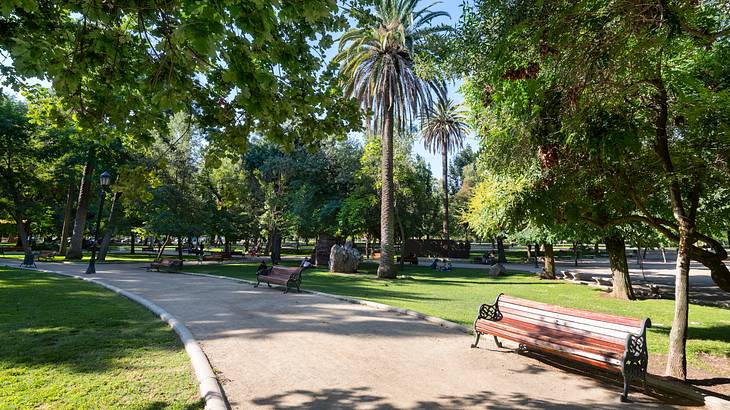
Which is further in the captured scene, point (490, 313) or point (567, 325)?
point (490, 313)

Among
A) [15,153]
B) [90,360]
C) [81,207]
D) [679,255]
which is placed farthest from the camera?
[81,207]

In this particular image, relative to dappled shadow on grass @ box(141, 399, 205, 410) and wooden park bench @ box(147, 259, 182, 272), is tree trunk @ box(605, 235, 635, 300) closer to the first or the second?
dappled shadow on grass @ box(141, 399, 205, 410)

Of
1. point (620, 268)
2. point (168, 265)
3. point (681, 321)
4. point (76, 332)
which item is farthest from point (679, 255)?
point (168, 265)

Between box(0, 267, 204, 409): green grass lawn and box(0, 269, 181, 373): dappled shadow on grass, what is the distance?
13mm

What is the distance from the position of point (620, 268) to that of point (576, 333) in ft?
41.0

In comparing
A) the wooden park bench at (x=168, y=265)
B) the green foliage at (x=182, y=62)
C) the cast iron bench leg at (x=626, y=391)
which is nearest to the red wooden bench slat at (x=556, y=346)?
the cast iron bench leg at (x=626, y=391)

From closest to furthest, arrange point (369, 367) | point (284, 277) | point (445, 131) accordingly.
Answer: point (369, 367), point (284, 277), point (445, 131)

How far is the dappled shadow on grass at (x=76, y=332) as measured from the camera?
588 centimetres

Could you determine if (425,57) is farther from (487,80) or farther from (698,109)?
(698,109)

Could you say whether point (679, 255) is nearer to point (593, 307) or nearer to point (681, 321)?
point (681, 321)

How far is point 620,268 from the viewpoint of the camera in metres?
16.5

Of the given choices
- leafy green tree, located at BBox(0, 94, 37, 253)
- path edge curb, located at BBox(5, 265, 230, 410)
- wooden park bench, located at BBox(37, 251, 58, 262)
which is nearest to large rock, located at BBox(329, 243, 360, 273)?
path edge curb, located at BBox(5, 265, 230, 410)

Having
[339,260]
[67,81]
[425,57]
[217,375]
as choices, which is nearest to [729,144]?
[425,57]

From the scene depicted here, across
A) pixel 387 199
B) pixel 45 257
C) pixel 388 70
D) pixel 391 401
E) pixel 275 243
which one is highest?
pixel 388 70
